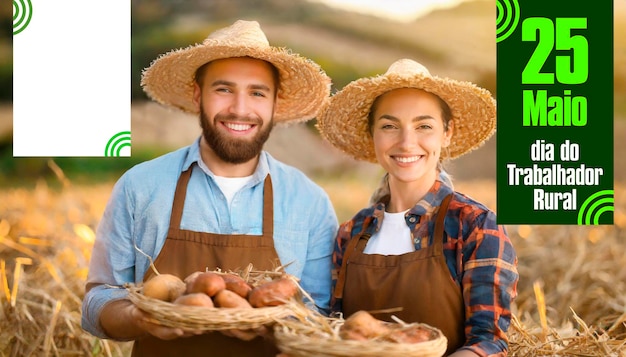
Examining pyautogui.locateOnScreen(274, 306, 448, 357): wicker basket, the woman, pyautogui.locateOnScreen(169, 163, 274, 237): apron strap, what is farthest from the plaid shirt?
pyautogui.locateOnScreen(169, 163, 274, 237): apron strap

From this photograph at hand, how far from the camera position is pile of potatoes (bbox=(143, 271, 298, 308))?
6.92ft

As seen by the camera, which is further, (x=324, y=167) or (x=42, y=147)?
(x=324, y=167)

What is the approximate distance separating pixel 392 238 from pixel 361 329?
0.65 metres

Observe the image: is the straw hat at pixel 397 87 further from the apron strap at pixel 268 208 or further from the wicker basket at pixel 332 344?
the wicker basket at pixel 332 344

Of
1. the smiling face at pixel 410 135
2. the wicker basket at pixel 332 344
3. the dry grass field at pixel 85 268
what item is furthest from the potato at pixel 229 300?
the dry grass field at pixel 85 268

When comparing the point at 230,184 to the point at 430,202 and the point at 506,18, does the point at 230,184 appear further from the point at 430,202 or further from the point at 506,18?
the point at 506,18

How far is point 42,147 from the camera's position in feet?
10.4

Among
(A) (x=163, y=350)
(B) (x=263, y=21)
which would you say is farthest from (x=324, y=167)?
(A) (x=163, y=350)

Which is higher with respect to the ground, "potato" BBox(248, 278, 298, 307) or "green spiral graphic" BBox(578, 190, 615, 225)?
"green spiral graphic" BBox(578, 190, 615, 225)

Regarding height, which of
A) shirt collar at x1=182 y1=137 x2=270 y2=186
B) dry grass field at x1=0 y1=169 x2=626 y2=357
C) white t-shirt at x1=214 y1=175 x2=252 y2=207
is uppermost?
shirt collar at x1=182 y1=137 x2=270 y2=186

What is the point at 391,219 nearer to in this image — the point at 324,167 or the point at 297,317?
the point at 297,317

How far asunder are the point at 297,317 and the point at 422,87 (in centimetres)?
96

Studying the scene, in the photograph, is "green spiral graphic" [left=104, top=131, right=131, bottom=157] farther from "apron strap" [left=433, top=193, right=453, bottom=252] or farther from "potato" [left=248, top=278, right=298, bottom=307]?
"apron strap" [left=433, top=193, right=453, bottom=252]

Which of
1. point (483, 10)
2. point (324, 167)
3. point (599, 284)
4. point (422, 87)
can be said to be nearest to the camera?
point (422, 87)
